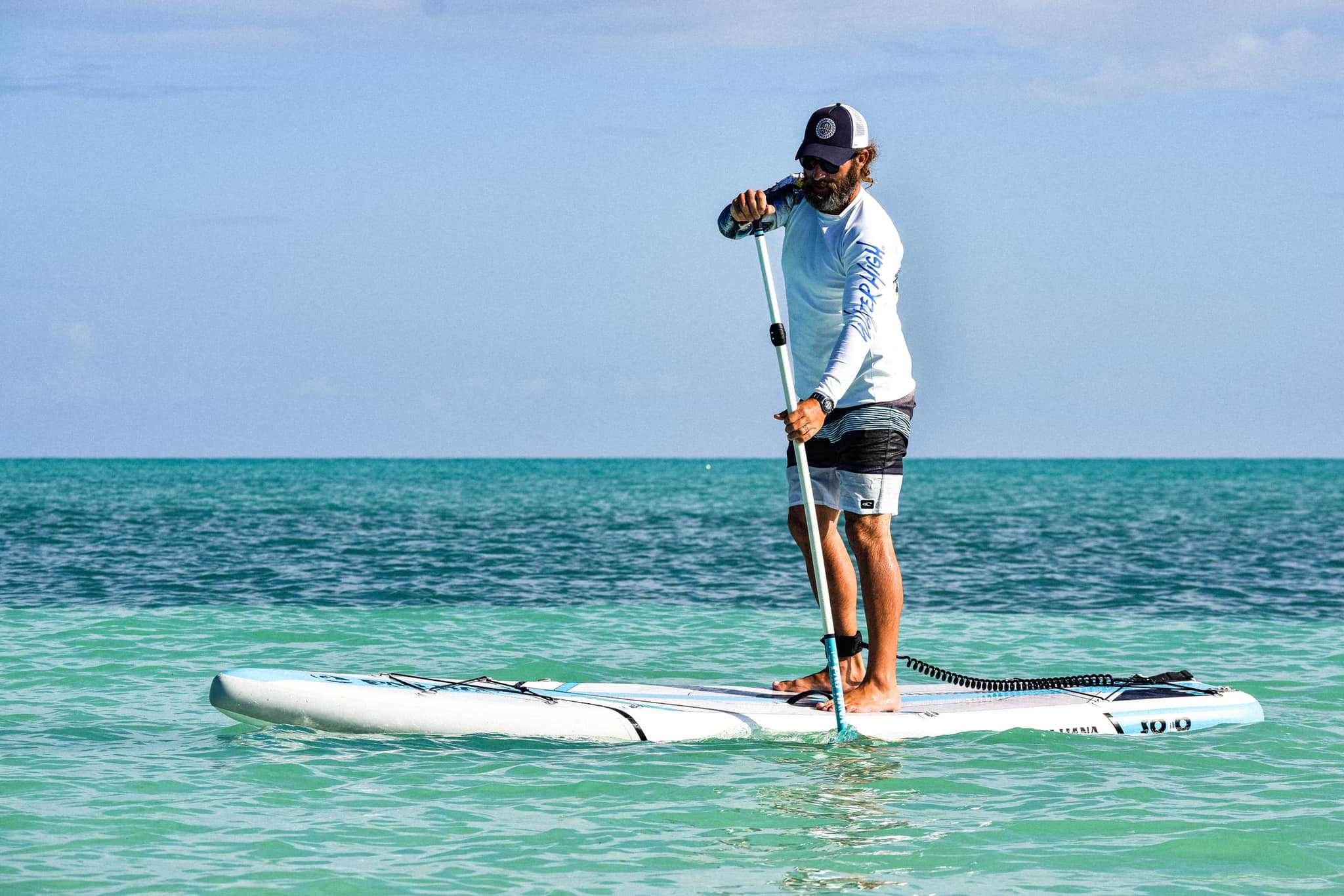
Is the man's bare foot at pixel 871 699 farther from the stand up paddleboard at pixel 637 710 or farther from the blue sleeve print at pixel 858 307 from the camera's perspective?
the blue sleeve print at pixel 858 307

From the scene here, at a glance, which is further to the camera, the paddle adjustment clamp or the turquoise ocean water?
the paddle adjustment clamp

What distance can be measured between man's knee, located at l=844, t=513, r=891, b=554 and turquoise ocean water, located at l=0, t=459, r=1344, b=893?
3.08 ft

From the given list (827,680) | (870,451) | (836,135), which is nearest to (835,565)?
(870,451)

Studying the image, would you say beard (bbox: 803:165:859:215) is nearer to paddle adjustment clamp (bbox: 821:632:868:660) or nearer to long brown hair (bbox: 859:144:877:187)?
long brown hair (bbox: 859:144:877:187)

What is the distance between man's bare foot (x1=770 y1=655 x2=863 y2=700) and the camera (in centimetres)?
710

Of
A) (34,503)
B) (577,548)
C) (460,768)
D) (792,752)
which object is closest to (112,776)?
(460,768)

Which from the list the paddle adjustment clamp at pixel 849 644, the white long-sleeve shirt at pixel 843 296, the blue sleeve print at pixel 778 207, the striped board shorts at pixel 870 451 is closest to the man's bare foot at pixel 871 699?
the paddle adjustment clamp at pixel 849 644

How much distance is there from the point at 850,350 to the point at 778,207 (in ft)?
3.09

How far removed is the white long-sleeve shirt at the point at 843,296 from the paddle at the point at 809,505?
124mm

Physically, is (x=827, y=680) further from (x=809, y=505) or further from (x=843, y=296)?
(x=843, y=296)

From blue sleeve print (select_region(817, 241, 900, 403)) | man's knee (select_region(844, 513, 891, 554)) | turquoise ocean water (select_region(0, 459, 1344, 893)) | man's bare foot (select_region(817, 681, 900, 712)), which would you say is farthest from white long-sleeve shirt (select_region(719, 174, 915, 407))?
turquoise ocean water (select_region(0, 459, 1344, 893))

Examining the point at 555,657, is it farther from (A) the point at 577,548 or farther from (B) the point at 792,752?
(A) the point at 577,548

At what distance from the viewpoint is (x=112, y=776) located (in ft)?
19.5

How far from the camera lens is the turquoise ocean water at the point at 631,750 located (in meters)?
4.79
